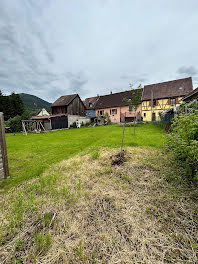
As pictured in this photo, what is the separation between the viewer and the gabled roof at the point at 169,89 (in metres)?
21.0

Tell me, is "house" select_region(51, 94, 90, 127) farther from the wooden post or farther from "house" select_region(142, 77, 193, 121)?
the wooden post

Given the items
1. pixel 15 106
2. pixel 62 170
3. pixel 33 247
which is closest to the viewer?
pixel 33 247

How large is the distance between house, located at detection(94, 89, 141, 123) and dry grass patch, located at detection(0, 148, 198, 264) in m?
23.5

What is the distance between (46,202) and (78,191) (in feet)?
2.08

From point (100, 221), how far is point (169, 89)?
27.1 m

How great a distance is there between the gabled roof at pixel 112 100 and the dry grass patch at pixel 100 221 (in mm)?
25712

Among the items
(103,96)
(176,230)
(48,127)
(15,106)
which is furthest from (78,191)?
(15,106)

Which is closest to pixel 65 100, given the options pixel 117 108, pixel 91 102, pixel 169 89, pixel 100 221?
pixel 91 102

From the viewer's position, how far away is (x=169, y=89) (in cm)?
2239

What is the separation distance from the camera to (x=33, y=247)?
138 centimetres

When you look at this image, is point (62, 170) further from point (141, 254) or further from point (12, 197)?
point (141, 254)

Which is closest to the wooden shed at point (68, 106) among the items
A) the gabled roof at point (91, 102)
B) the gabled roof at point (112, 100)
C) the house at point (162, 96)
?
the gabled roof at point (91, 102)

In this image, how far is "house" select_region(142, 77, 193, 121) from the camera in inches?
830

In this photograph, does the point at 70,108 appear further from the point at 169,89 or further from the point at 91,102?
the point at 169,89
